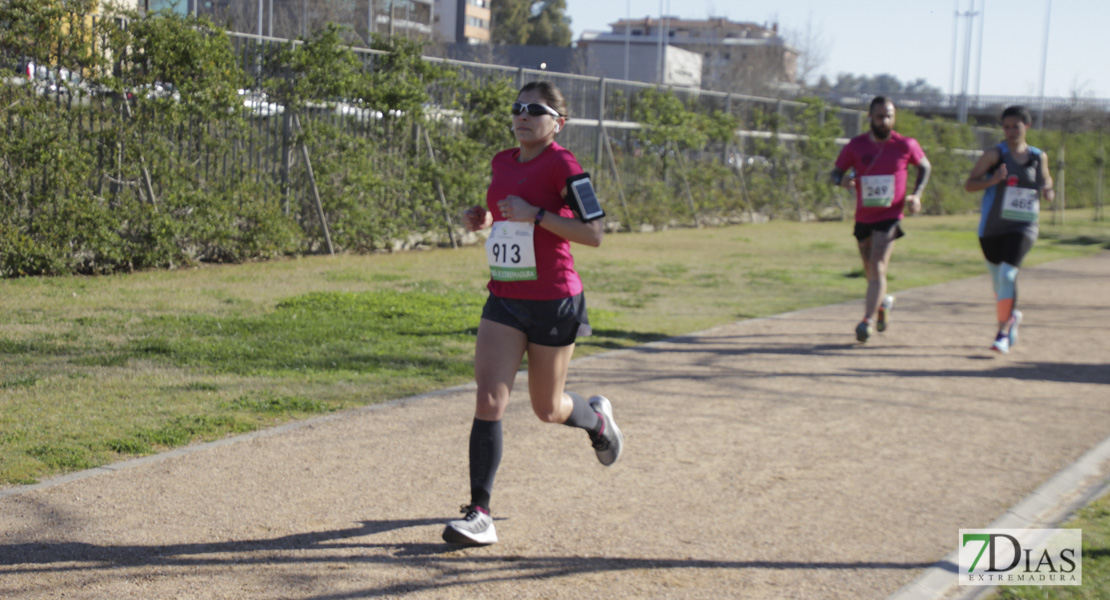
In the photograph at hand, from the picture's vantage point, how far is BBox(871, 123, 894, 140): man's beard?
971 cm

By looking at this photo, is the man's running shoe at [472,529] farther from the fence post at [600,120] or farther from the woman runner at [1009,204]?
the fence post at [600,120]

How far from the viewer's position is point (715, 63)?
83188 mm

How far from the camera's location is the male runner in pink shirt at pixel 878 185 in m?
9.60

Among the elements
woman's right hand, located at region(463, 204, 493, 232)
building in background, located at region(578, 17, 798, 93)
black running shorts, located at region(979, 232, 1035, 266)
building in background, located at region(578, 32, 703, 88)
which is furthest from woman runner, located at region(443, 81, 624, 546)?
building in background, located at region(578, 32, 703, 88)

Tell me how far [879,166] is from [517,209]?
244 inches

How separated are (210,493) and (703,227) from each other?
1972cm

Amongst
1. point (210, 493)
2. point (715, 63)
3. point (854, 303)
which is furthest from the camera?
→ point (715, 63)

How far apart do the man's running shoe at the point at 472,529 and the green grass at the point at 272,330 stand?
1962 millimetres

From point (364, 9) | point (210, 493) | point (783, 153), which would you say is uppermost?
point (364, 9)

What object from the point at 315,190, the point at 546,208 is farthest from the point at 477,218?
the point at 315,190

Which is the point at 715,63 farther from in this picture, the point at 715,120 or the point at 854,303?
the point at 854,303

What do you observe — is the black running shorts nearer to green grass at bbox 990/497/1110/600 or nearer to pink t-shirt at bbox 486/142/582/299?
green grass at bbox 990/497/1110/600

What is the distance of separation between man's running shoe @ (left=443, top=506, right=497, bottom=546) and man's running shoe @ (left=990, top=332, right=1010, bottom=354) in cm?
654

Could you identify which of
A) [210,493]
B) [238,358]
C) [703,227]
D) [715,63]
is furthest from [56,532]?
[715,63]
